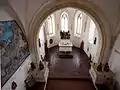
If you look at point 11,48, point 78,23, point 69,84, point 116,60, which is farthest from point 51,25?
point 11,48

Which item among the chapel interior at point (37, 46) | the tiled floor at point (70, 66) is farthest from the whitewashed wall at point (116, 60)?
the tiled floor at point (70, 66)

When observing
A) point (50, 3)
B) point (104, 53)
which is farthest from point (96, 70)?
point (50, 3)

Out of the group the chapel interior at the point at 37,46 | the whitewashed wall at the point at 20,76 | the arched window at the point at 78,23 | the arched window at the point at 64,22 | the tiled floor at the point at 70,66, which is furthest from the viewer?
the arched window at the point at 64,22

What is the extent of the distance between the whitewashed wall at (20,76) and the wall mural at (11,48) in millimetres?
141

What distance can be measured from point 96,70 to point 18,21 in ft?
11.7

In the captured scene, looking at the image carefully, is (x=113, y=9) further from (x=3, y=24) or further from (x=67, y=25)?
(x=67, y=25)

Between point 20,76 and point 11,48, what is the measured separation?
44.0 inches

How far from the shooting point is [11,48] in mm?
3963

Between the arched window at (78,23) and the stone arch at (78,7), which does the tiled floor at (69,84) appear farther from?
the arched window at (78,23)

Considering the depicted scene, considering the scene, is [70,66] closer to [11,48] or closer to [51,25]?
[51,25]

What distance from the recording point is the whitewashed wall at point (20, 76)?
12.1 ft

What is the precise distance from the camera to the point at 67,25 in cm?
1100

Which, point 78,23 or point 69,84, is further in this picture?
point 78,23

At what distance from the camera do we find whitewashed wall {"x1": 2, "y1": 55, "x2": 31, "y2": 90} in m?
3.70
